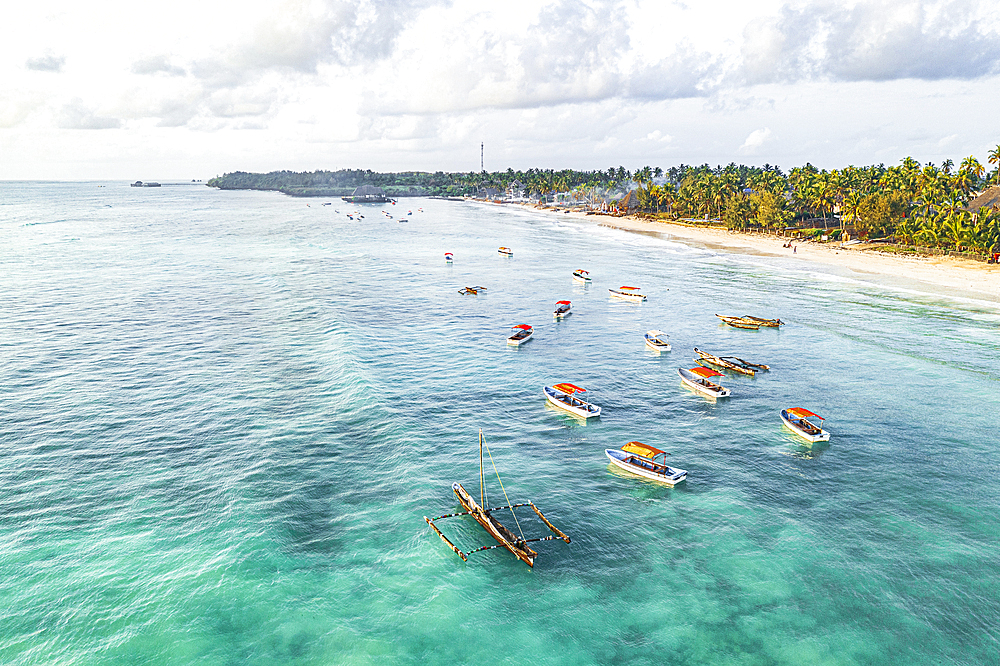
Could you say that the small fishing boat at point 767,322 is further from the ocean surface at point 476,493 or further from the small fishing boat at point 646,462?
the small fishing boat at point 646,462

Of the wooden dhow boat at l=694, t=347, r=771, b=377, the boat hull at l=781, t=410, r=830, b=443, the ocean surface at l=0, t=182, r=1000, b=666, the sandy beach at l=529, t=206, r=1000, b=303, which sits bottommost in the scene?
the ocean surface at l=0, t=182, r=1000, b=666

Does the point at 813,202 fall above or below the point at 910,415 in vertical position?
above

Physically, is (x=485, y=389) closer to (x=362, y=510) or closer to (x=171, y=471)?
(x=362, y=510)

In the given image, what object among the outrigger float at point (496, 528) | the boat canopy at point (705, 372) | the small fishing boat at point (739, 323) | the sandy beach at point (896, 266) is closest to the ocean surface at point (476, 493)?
the outrigger float at point (496, 528)

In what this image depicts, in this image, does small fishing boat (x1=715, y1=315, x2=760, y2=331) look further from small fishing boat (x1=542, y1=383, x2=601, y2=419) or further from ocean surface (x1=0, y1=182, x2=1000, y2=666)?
small fishing boat (x1=542, y1=383, x2=601, y2=419)

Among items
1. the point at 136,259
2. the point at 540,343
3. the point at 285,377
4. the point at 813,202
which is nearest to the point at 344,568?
the point at 285,377

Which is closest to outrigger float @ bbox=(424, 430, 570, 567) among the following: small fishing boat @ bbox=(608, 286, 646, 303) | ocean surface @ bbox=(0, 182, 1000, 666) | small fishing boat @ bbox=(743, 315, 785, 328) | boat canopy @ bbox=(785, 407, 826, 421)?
ocean surface @ bbox=(0, 182, 1000, 666)
